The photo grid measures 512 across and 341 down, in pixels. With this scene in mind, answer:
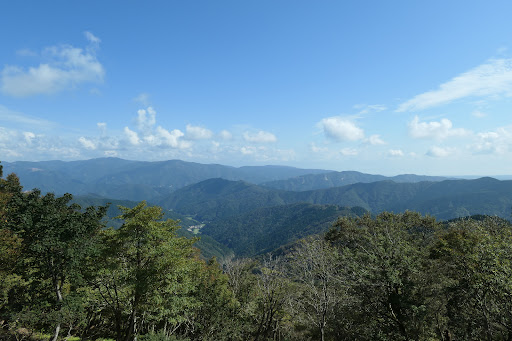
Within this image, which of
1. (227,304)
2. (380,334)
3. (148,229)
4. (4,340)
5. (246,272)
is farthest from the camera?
(246,272)

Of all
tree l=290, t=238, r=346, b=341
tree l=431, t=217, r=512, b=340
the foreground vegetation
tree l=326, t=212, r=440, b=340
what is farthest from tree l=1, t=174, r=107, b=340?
tree l=431, t=217, r=512, b=340

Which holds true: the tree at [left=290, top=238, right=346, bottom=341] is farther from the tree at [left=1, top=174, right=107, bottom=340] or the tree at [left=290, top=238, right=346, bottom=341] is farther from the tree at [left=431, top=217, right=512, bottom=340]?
the tree at [left=1, top=174, right=107, bottom=340]

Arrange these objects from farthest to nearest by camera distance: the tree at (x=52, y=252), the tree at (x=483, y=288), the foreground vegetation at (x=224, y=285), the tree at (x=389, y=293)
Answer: the tree at (x=52, y=252) < the tree at (x=389, y=293) < the foreground vegetation at (x=224, y=285) < the tree at (x=483, y=288)

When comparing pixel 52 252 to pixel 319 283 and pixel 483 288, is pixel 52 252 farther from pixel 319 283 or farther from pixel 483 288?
pixel 483 288

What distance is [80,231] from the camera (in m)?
24.9

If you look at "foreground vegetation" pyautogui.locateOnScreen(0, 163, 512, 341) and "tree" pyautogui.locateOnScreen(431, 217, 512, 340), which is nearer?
"tree" pyautogui.locateOnScreen(431, 217, 512, 340)

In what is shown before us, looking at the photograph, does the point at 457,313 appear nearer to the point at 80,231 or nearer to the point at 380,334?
the point at 380,334

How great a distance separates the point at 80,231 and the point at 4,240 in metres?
7.32

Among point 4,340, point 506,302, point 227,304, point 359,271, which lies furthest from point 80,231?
point 506,302

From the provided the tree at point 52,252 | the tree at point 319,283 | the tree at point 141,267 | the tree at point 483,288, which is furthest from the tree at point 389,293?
the tree at point 52,252

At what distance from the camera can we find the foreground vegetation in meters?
17.3

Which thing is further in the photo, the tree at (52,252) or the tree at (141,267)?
the tree at (52,252)

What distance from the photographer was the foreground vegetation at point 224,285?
17312 mm

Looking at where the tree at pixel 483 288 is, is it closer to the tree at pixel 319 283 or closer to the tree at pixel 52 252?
the tree at pixel 319 283
